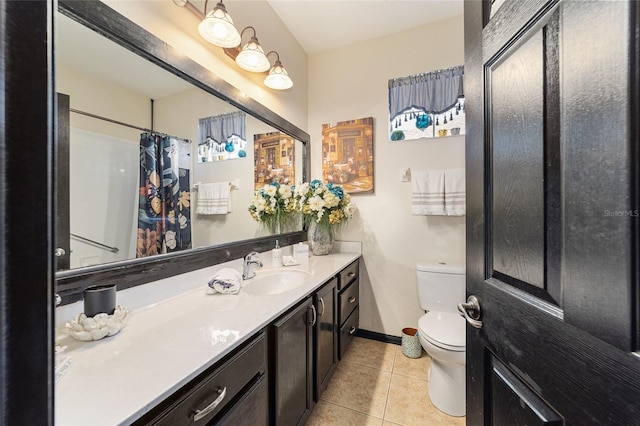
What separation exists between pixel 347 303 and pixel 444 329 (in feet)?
2.16

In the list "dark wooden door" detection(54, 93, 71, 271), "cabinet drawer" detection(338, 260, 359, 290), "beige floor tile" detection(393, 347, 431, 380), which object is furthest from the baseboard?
"dark wooden door" detection(54, 93, 71, 271)

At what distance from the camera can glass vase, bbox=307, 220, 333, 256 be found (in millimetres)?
2146

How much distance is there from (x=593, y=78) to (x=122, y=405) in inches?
41.5

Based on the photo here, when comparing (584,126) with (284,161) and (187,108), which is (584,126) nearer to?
(187,108)

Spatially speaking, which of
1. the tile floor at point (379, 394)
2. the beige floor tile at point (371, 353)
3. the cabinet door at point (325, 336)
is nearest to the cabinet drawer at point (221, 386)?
the cabinet door at point (325, 336)

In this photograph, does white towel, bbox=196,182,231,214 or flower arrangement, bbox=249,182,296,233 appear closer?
white towel, bbox=196,182,231,214

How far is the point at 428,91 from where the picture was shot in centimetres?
207

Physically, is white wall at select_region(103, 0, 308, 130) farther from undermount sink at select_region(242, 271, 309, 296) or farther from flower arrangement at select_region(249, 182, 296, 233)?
undermount sink at select_region(242, 271, 309, 296)

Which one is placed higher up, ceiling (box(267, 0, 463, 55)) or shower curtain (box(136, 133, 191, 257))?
ceiling (box(267, 0, 463, 55))

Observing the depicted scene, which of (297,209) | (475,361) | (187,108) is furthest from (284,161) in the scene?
(475,361)

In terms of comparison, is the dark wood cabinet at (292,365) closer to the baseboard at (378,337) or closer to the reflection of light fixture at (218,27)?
the baseboard at (378,337)

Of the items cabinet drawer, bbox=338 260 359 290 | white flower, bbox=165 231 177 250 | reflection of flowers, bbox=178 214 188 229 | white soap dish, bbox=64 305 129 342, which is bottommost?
cabinet drawer, bbox=338 260 359 290

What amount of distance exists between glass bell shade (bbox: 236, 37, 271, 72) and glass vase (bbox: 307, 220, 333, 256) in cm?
118

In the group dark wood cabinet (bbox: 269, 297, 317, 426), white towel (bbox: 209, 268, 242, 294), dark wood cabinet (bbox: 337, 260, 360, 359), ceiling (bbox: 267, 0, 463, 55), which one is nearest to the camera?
dark wood cabinet (bbox: 269, 297, 317, 426)
